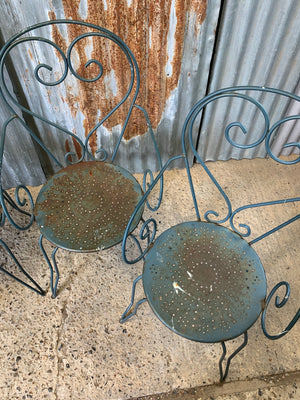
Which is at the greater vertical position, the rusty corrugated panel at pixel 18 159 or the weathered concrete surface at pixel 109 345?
the rusty corrugated panel at pixel 18 159

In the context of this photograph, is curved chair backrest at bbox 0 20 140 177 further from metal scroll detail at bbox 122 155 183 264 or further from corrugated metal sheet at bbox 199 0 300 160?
corrugated metal sheet at bbox 199 0 300 160

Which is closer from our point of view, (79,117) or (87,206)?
(87,206)

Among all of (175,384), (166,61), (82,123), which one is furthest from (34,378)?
(166,61)

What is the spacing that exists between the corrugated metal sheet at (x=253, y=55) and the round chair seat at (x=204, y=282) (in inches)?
32.0

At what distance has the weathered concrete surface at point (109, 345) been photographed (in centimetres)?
160

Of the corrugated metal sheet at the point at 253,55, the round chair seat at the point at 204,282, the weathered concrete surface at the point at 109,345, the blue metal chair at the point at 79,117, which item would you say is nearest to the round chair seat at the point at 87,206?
the blue metal chair at the point at 79,117

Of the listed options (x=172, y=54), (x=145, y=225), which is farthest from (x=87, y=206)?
(x=172, y=54)

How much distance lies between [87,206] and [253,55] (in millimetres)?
1124

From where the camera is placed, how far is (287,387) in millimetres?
1597

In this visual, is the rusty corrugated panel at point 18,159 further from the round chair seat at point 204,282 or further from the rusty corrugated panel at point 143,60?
the round chair seat at point 204,282

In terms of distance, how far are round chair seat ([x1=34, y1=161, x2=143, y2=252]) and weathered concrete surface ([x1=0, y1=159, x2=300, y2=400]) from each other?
504mm

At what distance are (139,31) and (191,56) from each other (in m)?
0.28

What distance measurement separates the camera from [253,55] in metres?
1.71

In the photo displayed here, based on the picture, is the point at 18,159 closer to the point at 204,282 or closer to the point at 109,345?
the point at 109,345
